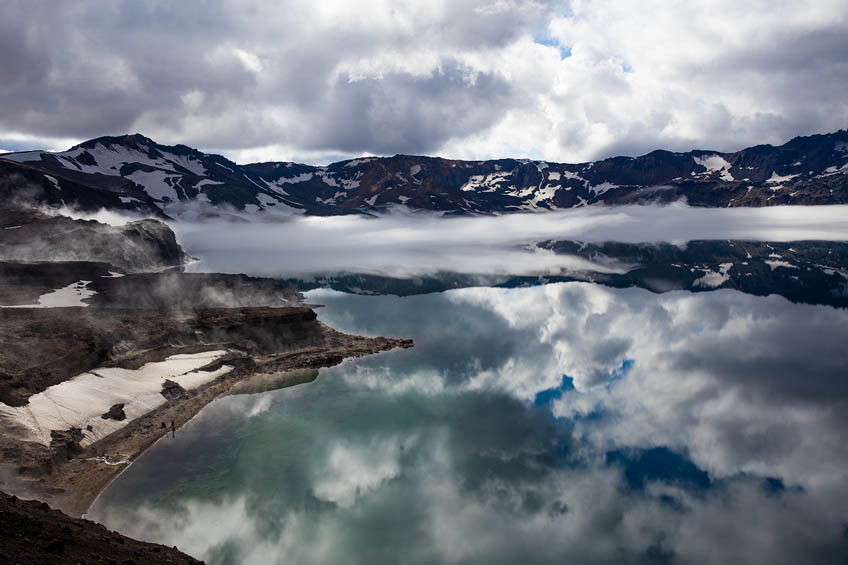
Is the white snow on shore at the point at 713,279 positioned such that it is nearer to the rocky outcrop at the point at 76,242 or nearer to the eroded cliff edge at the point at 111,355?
the eroded cliff edge at the point at 111,355

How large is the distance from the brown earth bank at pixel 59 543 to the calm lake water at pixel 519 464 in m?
5.03

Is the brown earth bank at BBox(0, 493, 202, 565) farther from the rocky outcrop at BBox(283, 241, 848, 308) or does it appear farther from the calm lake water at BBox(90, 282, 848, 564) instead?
the rocky outcrop at BBox(283, 241, 848, 308)

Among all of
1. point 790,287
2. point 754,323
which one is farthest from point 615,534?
point 790,287

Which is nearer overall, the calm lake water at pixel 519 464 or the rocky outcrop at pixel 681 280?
the calm lake water at pixel 519 464

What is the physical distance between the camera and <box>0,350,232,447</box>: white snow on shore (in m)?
44.3

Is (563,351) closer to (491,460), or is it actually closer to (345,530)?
(491,460)

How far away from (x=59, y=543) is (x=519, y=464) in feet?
107

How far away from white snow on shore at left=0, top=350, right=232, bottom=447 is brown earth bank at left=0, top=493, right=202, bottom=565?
52.4 feet

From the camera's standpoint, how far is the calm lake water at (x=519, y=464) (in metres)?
33.7

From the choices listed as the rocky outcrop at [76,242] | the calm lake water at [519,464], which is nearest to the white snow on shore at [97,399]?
the calm lake water at [519,464]

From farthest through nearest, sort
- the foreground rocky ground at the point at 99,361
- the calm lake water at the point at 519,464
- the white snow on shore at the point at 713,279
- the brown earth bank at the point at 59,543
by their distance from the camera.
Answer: the white snow on shore at the point at 713,279, the calm lake water at the point at 519,464, the foreground rocky ground at the point at 99,361, the brown earth bank at the point at 59,543

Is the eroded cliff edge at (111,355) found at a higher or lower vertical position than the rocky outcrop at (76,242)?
lower

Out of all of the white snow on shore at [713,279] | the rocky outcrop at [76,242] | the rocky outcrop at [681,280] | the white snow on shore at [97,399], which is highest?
the rocky outcrop at [76,242]

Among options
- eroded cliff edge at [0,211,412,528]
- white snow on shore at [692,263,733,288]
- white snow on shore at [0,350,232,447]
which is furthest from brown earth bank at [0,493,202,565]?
white snow on shore at [692,263,733,288]
